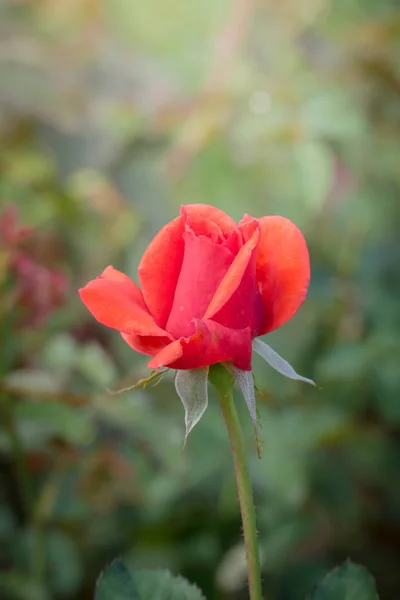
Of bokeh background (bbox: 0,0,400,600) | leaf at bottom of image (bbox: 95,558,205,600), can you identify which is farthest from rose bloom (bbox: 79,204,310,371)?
bokeh background (bbox: 0,0,400,600)

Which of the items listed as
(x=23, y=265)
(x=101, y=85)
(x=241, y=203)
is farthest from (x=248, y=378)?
(x=101, y=85)

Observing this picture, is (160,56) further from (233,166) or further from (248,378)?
(248,378)

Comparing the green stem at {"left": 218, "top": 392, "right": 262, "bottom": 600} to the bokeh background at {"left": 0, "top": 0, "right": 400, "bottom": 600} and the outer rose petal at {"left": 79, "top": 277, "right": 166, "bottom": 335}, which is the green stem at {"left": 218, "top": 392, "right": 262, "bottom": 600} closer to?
the outer rose petal at {"left": 79, "top": 277, "right": 166, "bottom": 335}

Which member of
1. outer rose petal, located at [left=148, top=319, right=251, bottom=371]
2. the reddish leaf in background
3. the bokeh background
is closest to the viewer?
outer rose petal, located at [left=148, top=319, right=251, bottom=371]

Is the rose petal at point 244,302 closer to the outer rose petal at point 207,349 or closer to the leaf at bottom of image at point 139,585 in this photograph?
the outer rose petal at point 207,349

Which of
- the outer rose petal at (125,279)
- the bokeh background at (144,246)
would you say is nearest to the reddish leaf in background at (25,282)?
the bokeh background at (144,246)
